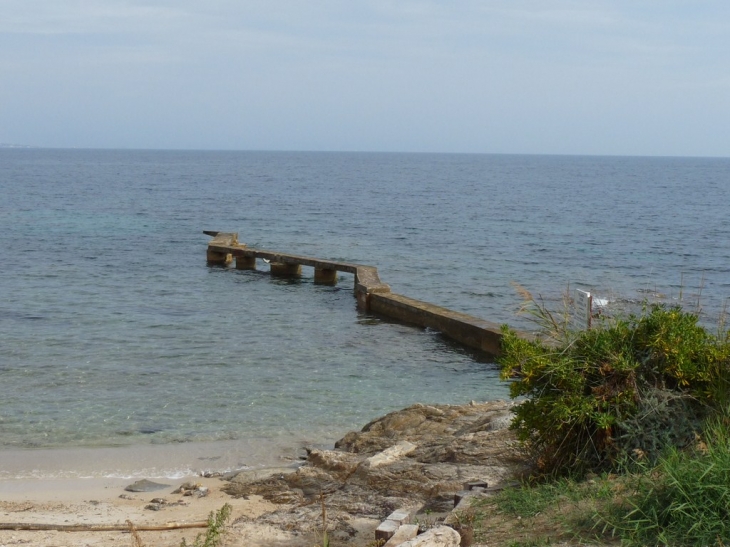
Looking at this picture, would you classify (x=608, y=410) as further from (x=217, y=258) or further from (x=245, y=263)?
(x=217, y=258)

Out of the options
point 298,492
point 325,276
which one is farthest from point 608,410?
point 325,276

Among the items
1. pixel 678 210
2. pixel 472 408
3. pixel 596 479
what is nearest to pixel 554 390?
pixel 596 479

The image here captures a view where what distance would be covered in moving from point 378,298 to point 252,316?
3.07m

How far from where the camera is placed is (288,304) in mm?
21828

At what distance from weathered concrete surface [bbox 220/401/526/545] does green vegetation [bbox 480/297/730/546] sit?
0.67m

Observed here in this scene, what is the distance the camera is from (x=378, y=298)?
20859 mm

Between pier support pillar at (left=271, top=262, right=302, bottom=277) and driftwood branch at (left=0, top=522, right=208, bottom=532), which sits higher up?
driftwood branch at (left=0, top=522, right=208, bottom=532)

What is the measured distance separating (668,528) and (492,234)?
Result: 36598 mm

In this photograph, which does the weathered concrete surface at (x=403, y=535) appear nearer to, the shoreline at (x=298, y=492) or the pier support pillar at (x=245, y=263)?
the shoreline at (x=298, y=492)

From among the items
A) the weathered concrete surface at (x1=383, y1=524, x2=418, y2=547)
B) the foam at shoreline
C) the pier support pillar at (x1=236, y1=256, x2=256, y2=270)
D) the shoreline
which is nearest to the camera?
the weathered concrete surface at (x1=383, y1=524, x2=418, y2=547)

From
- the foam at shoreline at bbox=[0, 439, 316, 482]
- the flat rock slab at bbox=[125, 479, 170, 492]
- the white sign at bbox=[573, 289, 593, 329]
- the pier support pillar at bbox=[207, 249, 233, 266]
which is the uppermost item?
the white sign at bbox=[573, 289, 593, 329]

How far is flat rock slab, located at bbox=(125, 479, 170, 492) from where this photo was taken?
29.4ft

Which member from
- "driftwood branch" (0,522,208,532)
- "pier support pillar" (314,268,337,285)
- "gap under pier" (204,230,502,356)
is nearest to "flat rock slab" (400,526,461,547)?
"driftwood branch" (0,522,208,532)

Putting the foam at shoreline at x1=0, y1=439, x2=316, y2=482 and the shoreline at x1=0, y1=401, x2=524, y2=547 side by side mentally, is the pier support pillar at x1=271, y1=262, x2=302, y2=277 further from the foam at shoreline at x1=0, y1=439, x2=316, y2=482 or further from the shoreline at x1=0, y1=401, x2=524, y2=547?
the shoreline at x1=0, y1=401, x2=524, y2=547
